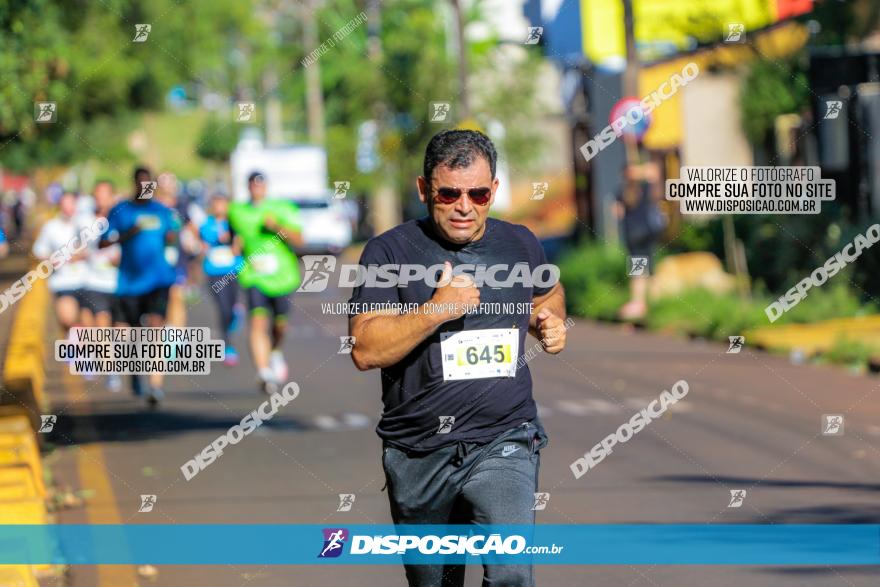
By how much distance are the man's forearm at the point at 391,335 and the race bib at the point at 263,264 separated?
10.6m

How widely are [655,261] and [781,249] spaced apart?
254 centimetres

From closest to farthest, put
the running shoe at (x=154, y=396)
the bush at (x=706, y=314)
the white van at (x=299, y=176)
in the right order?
the running shoe at (x=154, y=396) → the bush at (x=706, y=314) → the white van at (x=299, y=176)

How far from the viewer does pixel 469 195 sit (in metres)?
5.55

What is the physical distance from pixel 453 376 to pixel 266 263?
10.6 meters

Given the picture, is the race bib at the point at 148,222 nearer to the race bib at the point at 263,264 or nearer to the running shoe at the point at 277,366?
the race bib at the point at 263,264

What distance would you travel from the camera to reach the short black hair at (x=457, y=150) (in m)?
5.64

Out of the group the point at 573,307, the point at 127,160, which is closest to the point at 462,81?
the point at 573,307

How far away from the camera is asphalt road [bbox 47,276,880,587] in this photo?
8617 millimetres

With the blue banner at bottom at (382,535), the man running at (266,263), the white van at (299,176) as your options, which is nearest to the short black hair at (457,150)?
the blue banner at bottom at (382,535)

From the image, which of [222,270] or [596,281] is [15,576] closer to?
[222,270]

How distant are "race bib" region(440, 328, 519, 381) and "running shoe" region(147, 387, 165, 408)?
1113cm

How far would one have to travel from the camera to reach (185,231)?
88.2ft

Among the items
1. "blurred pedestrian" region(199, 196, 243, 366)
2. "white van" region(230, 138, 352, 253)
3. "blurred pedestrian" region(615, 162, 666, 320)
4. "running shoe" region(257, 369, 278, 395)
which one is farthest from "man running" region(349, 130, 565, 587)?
"white van" region(230, 138, 352, 253)

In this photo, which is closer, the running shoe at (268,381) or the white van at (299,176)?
the running shoe at (268,381)
